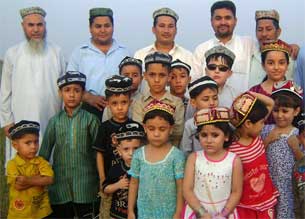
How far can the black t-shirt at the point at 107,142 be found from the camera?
4180mm

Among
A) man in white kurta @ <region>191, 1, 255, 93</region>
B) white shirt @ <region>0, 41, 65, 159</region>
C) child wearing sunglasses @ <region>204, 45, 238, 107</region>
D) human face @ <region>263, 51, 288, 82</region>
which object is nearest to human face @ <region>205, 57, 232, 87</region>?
child wearing sunglasses @ <region>204, 45, 238, 107</region>

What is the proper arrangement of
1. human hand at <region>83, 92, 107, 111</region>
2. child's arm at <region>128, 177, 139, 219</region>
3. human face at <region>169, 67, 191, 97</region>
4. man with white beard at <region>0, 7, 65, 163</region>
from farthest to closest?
man with white beard at <region>0, 7, 65, 163</region> → human hand at <region>83, 92, 107, 111</region> → human face at <region>169, 67, 191, 97</region> → child's arm at <region>128, 177, 139, 219</region>

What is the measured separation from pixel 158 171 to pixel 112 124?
0.69m

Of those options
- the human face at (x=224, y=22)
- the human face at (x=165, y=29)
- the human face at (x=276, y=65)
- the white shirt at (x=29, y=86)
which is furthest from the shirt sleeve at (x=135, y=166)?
the human face at (x=224, y=22)

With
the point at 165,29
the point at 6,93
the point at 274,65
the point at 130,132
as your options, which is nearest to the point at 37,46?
the point at 6,93

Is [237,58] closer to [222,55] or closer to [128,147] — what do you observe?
[222,55]

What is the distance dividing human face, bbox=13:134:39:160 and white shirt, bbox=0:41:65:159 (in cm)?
103

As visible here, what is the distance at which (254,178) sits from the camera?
3.65 meters

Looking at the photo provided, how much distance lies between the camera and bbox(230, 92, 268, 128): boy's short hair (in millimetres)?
3695

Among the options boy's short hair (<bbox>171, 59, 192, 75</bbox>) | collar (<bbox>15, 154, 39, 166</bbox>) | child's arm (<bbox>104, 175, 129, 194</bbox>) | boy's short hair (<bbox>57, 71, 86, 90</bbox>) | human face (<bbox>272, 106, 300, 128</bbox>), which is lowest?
child's arm (<bbox>104, 175, 129, 194</bbox>)

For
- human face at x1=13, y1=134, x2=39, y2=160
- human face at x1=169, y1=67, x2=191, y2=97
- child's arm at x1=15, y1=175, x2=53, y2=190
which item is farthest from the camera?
human face at x1=169, y1=67, x2=191, y2=97

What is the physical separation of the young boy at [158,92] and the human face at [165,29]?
2.33 ft

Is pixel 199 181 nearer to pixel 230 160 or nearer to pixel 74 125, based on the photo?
pixel 230 160

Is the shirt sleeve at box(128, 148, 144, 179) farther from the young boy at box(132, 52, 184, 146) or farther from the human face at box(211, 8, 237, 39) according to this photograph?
the human face at box(211, 8, 237, 39)
